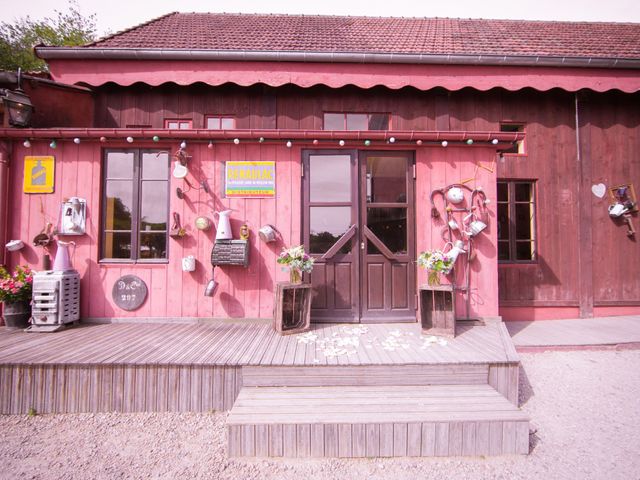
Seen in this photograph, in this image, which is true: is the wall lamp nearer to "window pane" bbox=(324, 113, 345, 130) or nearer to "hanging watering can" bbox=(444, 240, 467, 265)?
"window pane" bbox=(324, 113, 345, 130)

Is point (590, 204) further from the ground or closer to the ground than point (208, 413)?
further from the ground

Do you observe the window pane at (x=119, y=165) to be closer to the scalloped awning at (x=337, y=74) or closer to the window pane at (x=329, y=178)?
the scalloped awning at (x=337, y=74)

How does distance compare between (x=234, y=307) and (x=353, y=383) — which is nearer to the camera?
(x=353, y=383)

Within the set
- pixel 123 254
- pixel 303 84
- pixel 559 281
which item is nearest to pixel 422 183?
pixel 303 84

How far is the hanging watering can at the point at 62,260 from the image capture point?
3.88 meters

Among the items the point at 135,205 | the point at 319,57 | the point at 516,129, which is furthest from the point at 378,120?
the point at 135,205

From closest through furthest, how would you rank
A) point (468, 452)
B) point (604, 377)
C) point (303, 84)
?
1. point (468, 452)
2. point (604, 377)
3. point (303, 84)

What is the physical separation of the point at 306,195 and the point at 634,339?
209 inches

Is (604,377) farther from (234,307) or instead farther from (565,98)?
(565,98)

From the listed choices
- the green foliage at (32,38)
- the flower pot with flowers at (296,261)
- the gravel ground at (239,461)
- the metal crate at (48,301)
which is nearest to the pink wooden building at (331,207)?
the gravel ground at (239,461)

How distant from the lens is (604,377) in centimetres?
351

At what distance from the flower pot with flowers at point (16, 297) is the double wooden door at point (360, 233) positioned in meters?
3.82

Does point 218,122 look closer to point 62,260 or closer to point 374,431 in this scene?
point 62,260

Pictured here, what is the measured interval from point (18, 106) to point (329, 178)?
15.1ft
